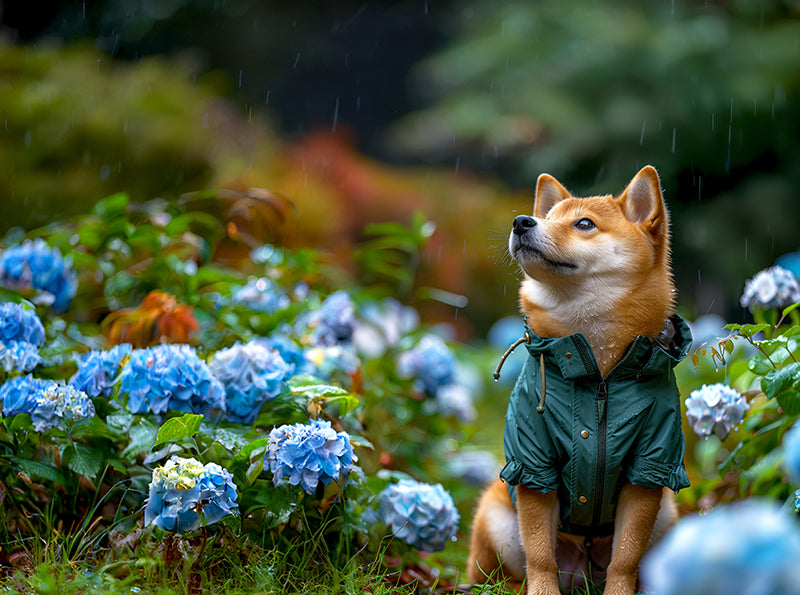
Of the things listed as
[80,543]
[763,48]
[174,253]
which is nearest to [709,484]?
[80,543]

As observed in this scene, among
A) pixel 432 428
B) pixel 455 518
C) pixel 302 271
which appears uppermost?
pixel 302 271

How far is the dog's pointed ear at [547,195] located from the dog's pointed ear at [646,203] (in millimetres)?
212

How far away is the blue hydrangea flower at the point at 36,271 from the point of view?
2.70 m

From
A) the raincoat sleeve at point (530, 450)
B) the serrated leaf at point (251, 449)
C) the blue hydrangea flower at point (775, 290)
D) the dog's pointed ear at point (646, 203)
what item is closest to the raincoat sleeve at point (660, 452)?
the raincoat sleeve at point (530, 450)

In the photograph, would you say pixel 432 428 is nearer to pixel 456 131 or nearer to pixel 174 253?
pixel 174 253

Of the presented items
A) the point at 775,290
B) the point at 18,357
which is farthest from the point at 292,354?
the point at 775,290

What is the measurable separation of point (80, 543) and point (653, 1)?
7.30 m

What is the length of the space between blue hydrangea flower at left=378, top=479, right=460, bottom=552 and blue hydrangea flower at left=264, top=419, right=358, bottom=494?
33cm

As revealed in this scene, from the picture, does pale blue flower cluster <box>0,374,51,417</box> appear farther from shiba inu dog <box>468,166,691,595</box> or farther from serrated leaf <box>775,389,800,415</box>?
serrated leaf <box>775,389,800,415</box>

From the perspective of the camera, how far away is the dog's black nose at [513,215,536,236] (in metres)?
1.85

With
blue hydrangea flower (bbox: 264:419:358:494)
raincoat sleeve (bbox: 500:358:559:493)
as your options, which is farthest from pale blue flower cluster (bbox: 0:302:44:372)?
raincoat sleeve (bbox: 500:358:559:493)

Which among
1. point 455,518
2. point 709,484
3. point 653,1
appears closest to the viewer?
point 455,518

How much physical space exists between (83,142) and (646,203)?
4132 millimetres

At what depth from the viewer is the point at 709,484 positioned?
2.55 meters
